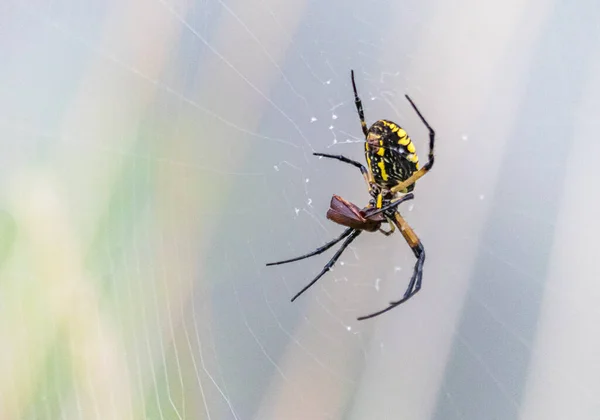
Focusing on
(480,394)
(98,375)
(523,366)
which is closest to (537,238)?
(523,366)

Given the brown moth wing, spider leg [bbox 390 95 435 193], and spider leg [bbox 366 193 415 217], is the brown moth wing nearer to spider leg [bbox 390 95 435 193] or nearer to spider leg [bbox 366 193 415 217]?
spider leg [bbox 366 193 415 217]

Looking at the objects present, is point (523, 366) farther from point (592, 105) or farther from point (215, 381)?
point (215, 381)

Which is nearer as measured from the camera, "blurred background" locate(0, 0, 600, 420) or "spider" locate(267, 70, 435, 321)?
"spider" locate(267, 70, 435, 321)

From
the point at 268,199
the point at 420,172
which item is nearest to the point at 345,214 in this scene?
the point at 420,172

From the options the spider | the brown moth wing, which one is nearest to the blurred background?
the spider

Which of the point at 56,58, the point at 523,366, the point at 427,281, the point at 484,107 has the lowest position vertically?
the point at 523,366

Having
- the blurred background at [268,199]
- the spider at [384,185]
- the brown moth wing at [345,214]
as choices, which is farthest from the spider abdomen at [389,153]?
the blurred background at [268,199]
